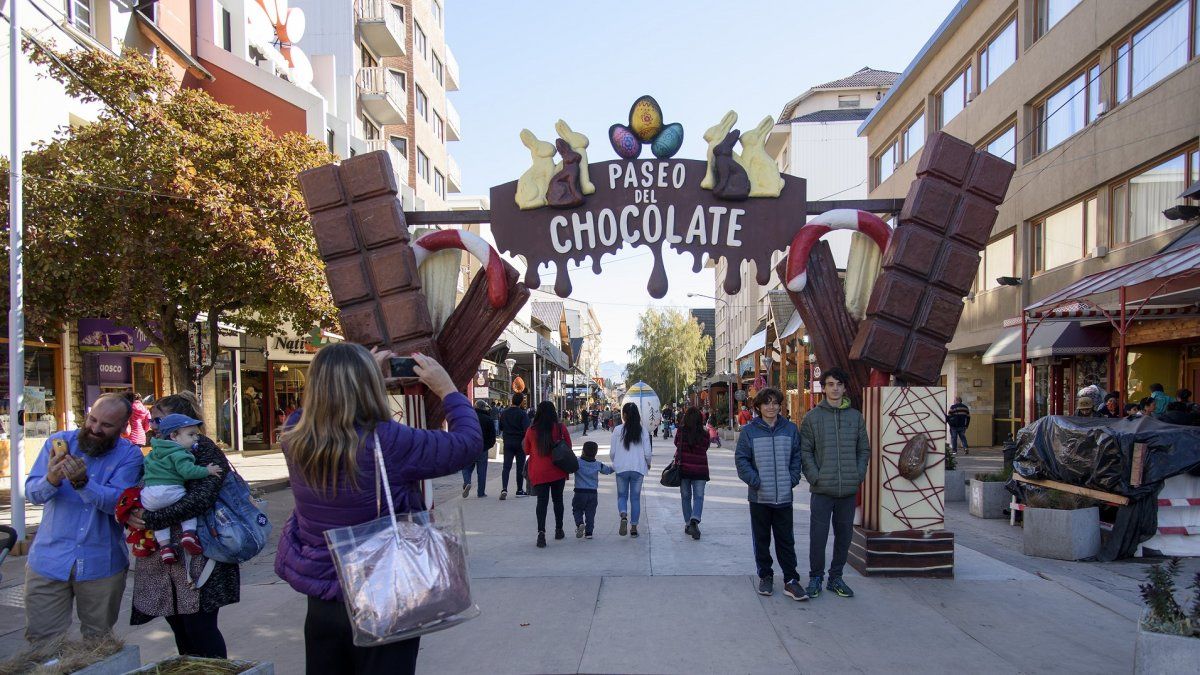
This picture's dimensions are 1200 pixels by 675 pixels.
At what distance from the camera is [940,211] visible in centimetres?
651

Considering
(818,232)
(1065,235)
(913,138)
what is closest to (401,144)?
(913,138)

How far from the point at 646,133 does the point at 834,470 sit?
10.5 ft

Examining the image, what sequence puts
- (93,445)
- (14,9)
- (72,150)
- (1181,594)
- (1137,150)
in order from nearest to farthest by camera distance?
(93,445) < (1181,594) < (14,9) < (72,150) < (1137,150)

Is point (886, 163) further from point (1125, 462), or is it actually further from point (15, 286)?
point (15, 286)

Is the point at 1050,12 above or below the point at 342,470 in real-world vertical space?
above

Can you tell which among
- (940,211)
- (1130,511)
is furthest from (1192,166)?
(940,211)

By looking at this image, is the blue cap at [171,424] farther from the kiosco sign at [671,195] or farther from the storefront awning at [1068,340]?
the storefront awning at [1068,340]

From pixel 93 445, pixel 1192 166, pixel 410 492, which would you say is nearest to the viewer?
pixel 410 492

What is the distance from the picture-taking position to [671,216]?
682 centimetres

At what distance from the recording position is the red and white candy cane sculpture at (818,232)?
6707 mm

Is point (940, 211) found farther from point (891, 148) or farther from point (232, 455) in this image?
point (891, 148)

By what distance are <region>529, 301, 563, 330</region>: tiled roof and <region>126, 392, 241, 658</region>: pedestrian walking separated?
55.2m

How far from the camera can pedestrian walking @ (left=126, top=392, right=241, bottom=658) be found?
11.7 ft

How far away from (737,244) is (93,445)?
491 centimetres
